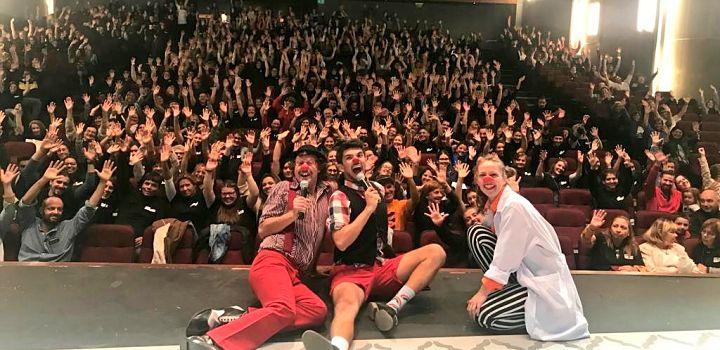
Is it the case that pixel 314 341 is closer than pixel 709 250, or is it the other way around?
pixel 314 341

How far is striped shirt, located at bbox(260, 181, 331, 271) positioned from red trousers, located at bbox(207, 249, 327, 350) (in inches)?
1.9

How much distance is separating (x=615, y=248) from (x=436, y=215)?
1.15 meters

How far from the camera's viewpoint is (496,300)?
2.50m

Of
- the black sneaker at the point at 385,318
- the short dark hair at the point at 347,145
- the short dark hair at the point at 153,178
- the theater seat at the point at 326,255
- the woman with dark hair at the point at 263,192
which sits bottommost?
the theater seat at the point at 326,255

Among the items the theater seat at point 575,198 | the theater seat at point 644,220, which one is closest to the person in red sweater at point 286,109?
the theater seat at point 575,198

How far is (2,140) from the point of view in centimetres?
536

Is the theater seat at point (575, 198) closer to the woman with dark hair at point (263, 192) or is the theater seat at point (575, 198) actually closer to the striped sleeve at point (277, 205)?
the woman with dark hair at point (263, 192)

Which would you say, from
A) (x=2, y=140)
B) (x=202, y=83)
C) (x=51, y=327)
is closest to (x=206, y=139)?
(x=2, y=140)

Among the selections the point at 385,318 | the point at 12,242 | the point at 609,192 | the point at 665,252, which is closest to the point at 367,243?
the point at 385,318

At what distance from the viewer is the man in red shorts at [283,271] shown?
2223 millimetres

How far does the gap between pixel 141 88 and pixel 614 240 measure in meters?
5.78

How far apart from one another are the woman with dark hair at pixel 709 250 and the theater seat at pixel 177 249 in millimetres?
3271

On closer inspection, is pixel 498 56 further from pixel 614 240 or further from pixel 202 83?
pixel 614 240

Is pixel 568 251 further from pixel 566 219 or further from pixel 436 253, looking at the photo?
pixel 436 253
